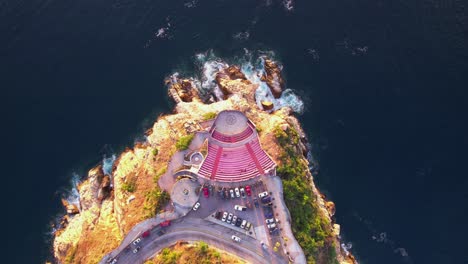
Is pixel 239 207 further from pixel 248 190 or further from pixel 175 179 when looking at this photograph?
pixel 175 179

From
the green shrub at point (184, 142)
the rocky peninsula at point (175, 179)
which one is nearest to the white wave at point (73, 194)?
the rocky peninsula at point (175, 179)

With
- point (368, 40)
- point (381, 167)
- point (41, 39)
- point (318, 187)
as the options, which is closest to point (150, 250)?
point (318, 187)

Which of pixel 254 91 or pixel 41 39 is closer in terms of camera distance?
pixel 254 91

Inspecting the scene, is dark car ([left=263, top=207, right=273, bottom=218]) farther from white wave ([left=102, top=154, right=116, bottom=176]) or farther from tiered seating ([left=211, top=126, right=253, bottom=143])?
white wave ([left=102, top=154, right=116, bottom=176])

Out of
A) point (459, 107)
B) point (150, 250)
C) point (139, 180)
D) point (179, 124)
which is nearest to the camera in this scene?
point (150, 250)

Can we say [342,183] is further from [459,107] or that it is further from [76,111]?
[76,111]

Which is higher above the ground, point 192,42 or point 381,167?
point 192,42
